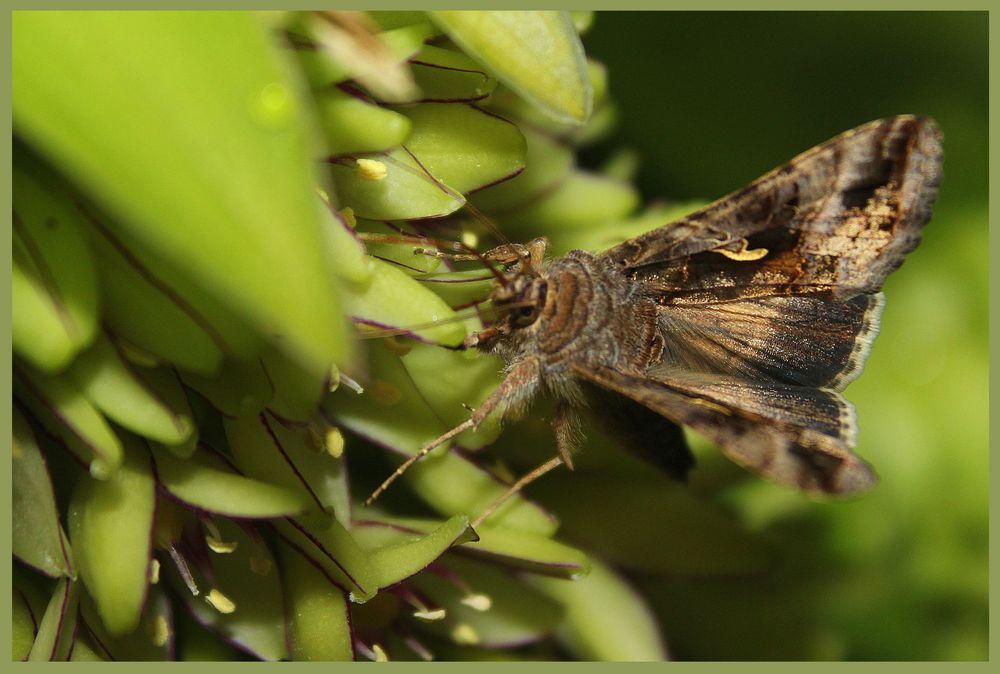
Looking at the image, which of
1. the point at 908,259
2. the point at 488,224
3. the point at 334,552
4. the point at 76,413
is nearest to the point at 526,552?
the point at 334,552

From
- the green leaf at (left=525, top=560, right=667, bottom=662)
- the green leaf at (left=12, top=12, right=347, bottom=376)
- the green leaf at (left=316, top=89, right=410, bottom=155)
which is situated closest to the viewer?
the green leaf at (left=12, top=12, right=347, bottom=376)

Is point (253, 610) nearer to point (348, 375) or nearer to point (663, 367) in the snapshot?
point (348, 375)

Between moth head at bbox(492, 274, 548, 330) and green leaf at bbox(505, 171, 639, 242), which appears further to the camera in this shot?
green leaf at bbox(505, 171, 639, 242)

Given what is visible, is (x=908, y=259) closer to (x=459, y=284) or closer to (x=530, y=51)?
(x=459, y=284)

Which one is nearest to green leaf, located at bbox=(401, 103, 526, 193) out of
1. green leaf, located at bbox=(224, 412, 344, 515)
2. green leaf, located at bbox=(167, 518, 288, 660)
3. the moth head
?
the moth head

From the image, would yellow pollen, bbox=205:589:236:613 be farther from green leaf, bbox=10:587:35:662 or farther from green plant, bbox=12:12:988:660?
green leaf, bbox=10:587:35:662

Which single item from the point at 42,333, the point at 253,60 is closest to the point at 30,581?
the point at 42,333

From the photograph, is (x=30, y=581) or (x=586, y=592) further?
(x=586, y=592)
